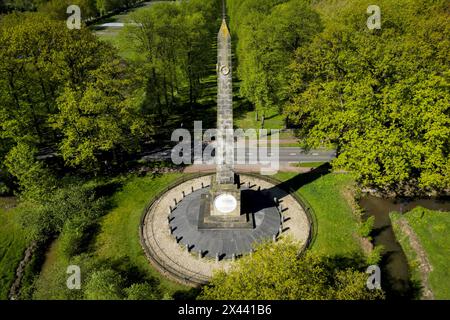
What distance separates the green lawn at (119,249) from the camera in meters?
29.3

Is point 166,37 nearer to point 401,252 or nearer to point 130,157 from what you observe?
point 130,157

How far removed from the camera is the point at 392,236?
A: 37.6 m

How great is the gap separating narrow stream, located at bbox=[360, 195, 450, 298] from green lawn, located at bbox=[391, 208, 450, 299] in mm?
815

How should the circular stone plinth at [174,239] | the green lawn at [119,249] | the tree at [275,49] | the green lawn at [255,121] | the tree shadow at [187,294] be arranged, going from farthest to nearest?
the green lawn at [255,121]
the tree at [275,49]
the circular stone plinth at [174,239]
the tree shadow at [187,294]
the green lawn at [119,249]

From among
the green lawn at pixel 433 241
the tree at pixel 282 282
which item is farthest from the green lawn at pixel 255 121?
the tree at pixel 282 282

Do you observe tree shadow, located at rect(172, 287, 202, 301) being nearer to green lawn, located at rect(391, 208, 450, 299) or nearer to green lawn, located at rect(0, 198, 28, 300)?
green lawn, located at rect(0, 198, 28, 300)

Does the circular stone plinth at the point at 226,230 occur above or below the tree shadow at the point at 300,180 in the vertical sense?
below

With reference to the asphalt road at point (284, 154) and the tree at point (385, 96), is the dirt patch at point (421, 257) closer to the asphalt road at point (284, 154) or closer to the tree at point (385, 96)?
the tree at point (385, 96)

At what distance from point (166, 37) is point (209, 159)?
2349cm

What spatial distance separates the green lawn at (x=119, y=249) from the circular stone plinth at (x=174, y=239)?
0.93 metres

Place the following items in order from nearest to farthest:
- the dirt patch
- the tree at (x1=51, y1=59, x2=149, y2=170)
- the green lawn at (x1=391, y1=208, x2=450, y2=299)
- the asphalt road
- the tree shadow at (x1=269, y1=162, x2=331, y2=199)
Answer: the dirt patch
the green lawn at (x1=391, y1=208, x2=450, y2=299)
the tree at (x1=51, y1=59, x2=149, y2=170)
the tree shadow at (x1=269, y1=162, x2=331, y2=199)
the asphalt road

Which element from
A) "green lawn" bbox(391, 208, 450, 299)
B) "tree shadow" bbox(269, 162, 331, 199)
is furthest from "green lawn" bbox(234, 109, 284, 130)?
"green lawn" bbox(391, 208, 450, 299)

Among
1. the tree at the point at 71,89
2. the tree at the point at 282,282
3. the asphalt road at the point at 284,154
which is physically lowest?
the tree at the point at 282,282

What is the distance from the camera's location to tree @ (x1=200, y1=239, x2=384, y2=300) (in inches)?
889
